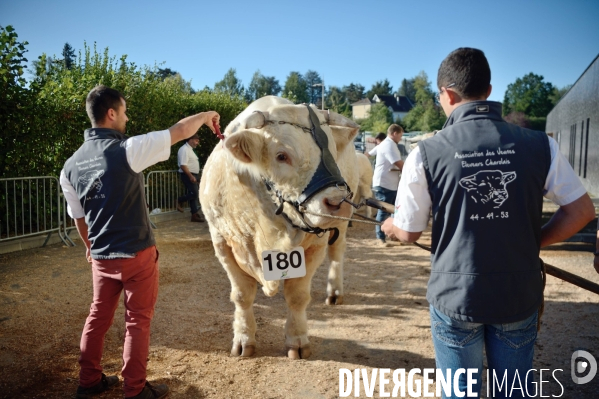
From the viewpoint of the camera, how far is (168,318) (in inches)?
195

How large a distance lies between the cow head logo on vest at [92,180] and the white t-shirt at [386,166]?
6.74 meters

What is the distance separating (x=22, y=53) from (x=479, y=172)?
28.4 feet

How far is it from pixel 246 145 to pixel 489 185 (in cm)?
191

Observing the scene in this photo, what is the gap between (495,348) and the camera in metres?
2.07

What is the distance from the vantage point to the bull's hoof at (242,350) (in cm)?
404

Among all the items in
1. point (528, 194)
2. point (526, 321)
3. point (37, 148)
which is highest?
point (37, 148)

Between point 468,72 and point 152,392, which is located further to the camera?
point 152,392

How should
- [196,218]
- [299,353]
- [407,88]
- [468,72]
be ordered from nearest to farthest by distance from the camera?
[468,72], [299,353], [196,218], [407,88]

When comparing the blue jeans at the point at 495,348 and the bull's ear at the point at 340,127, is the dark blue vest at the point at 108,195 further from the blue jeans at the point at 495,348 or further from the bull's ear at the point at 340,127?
the blue jeans at the point at 495,348

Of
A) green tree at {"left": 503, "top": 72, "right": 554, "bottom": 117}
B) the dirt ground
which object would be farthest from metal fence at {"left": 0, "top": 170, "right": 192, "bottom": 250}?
green tree at {"left": 503, "top": 72, "right": 554, "bottom": 117}

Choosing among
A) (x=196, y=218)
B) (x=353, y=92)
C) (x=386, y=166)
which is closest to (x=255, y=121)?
(x=386, y=166)

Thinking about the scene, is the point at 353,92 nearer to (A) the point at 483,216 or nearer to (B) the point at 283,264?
(B) the point at 283,264

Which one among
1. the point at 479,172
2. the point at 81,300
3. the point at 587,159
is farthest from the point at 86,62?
the point at 587,159

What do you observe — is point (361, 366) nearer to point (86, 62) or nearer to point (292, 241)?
point (292, 241)
